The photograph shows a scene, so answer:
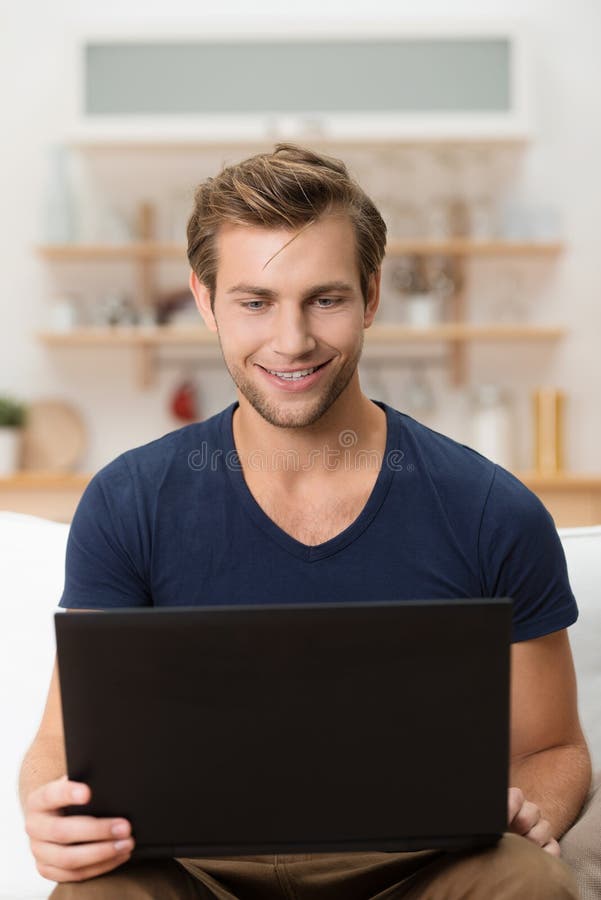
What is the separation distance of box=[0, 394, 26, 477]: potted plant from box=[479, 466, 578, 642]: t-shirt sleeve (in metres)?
2.57

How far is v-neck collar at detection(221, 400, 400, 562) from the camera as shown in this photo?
4.25 ft

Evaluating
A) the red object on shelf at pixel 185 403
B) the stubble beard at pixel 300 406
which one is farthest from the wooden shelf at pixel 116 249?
the stubble beard at pixel 300 406

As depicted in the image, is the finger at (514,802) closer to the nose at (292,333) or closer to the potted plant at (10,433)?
the nose at (292,333)

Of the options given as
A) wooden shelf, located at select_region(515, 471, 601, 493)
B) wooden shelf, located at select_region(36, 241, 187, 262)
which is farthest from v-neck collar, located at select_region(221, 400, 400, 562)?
wooden shelf, located at select_region(36, 241, 187, 262)

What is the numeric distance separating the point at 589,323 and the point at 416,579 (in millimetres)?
2823

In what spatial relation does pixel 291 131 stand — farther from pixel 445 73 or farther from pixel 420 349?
pixel 420 349

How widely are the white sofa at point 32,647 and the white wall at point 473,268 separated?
2.28 meters

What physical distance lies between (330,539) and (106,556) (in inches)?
10.5

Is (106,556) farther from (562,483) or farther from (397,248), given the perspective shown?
(397,248)

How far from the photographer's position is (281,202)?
1304 millimetres

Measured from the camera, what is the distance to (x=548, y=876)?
3.26ft

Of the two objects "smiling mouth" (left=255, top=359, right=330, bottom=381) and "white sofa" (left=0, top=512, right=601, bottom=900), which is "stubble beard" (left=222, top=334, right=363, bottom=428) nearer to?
"smiling mouth" (left=255, top=359, right=330, bottom=381)

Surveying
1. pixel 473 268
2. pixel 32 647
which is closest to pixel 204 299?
pixel 32 647

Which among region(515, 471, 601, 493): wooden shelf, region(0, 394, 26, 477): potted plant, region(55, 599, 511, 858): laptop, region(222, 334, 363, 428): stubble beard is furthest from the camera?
region(0, 394, 26, 477): potted plant
